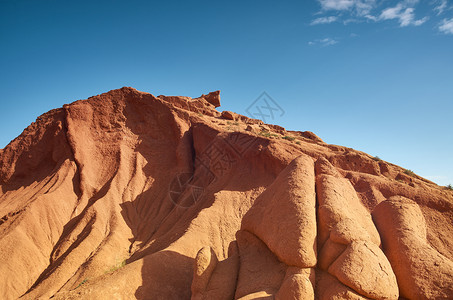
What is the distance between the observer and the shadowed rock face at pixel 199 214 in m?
6.21

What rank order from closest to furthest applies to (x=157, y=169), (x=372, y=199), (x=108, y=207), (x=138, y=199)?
(x=372, y=199) < (x=108, y=207) < (x=138, y=199) < (x=157, y=169)

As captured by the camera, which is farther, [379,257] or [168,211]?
[168,211]

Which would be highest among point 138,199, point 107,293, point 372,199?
point 372,199

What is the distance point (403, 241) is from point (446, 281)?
1.11m

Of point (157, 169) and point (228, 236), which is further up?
point (157, 169)

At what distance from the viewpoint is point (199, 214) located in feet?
41.9

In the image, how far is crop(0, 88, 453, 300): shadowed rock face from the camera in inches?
244

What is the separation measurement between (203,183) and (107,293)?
9597 millimetres

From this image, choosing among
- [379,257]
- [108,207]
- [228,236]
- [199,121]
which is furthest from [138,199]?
[379,257]

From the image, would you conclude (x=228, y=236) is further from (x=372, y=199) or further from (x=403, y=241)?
(x=403, y=241)

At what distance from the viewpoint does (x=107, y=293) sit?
807 cm

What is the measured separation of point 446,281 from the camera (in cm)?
565

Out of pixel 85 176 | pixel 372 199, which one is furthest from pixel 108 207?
pixel 372 199

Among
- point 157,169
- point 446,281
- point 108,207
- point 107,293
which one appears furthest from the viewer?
point 157,169
